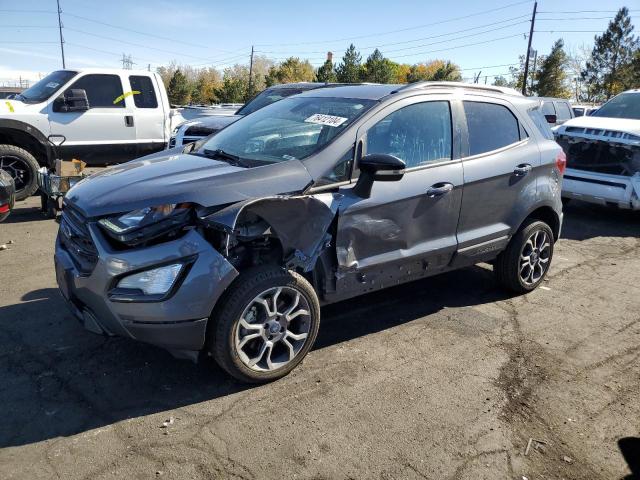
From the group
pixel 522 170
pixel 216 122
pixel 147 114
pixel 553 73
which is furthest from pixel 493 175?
pixel 553 73

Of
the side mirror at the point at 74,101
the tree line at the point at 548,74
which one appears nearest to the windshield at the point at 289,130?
the side mirror at the point at 74,101

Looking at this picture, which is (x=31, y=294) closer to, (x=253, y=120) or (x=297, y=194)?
(x=253, y=120)

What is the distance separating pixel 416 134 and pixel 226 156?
56.8 inches

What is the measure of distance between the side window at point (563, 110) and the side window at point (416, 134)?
1352 centimetres

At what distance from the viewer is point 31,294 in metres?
4.49

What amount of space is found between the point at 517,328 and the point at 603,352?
2.12ft

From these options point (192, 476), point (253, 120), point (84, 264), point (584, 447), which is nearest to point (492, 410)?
point (584, 447)

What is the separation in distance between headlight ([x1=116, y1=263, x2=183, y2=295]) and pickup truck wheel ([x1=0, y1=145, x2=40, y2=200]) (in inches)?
235

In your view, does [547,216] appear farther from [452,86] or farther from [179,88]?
[179,88]

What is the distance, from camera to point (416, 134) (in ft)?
12.7

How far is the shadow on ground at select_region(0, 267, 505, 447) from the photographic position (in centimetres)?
290

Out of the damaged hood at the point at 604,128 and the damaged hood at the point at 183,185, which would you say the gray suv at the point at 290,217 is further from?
the damaged hood at the point at 604,128

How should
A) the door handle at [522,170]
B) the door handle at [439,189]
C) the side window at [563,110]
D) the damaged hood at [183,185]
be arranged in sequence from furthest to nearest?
the side window at [563,110]
the door handle at [522,170]
the door handle at [439,189]
the damaged hood at [183,185]

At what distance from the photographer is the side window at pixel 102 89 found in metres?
8.59
